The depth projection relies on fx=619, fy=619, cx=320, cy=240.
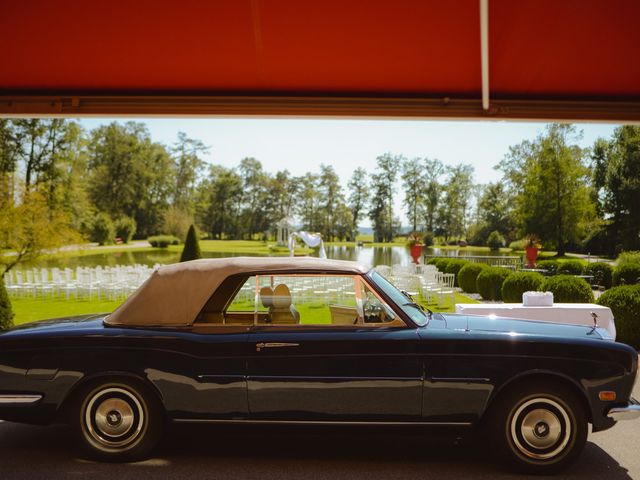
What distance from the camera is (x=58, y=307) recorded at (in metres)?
20.4

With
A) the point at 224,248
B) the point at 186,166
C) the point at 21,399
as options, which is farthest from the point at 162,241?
the point at 21,399

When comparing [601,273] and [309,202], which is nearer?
[601,273]

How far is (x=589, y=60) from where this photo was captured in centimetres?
652

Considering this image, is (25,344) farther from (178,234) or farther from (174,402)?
(178,234)

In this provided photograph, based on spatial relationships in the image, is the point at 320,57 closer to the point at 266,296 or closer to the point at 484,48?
the point at 484,48

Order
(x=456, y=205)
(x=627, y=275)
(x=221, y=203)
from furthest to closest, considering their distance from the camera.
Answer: (x=456, y=205) → (x=221, y=203) → (x=627, y=275)

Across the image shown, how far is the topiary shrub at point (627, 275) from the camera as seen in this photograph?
2086 cm

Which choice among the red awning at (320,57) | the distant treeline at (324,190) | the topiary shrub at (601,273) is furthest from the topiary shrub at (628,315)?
the distant treeline at (324,190)

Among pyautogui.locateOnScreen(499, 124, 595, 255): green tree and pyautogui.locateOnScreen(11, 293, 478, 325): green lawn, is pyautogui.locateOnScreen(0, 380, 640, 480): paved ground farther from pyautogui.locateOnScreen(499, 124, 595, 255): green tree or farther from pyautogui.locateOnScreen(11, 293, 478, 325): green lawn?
pyautogui.locateOnScreen(499, 124, 595, 255): green tree

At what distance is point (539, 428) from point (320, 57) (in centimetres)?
424

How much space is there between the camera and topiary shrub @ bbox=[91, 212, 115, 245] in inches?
2269

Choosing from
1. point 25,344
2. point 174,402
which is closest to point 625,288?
point 174,402

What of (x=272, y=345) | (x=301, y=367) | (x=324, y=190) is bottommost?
(x=301, y=367)

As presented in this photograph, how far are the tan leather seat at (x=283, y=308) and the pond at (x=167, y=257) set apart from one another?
4007 cm
